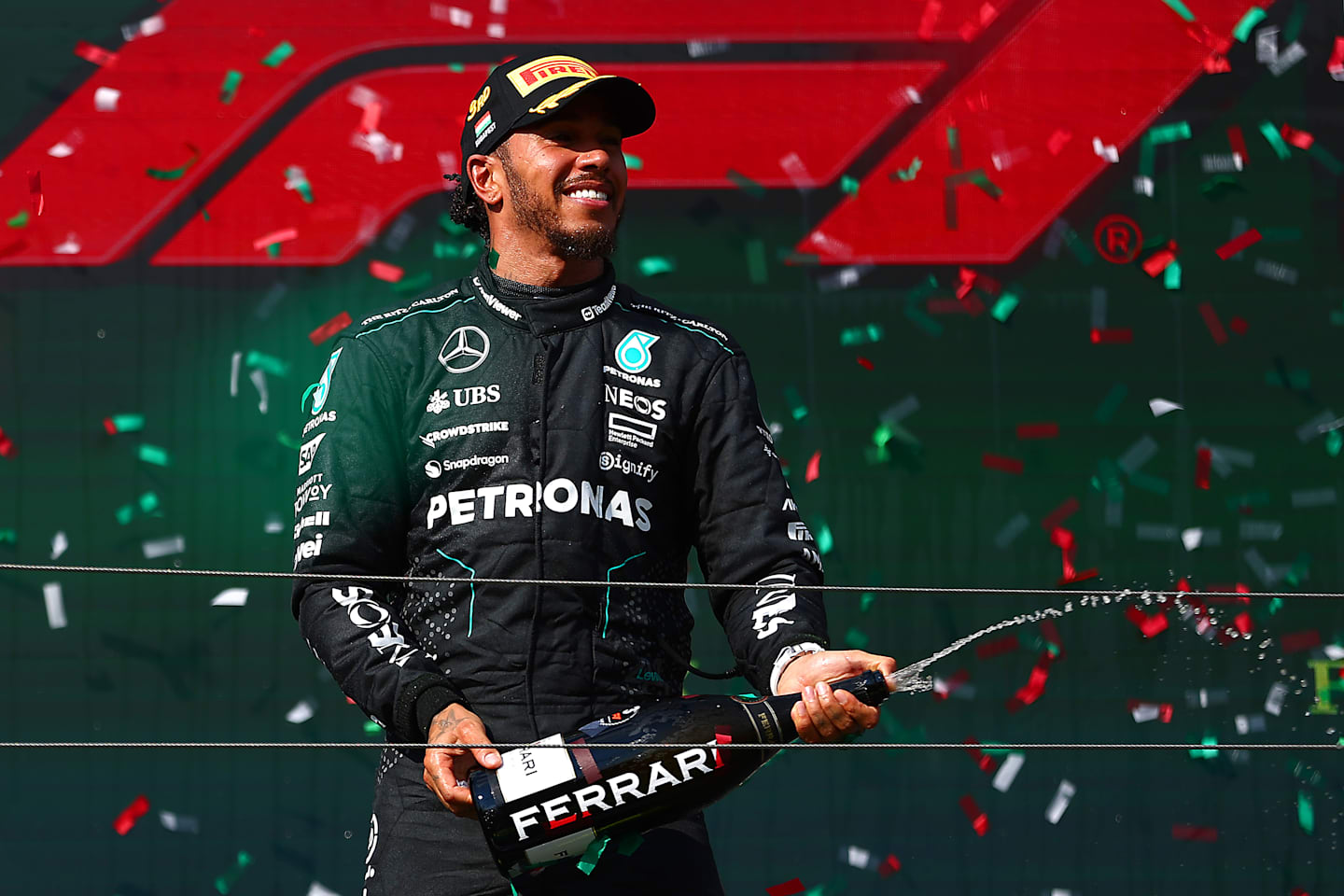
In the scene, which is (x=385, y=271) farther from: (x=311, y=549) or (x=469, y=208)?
(x=311, y=549)

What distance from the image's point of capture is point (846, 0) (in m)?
3.00

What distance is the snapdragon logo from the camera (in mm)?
1777

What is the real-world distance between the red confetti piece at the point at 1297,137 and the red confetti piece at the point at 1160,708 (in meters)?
1.17

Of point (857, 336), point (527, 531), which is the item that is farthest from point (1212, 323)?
point (527, 531)

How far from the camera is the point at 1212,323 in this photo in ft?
9.89

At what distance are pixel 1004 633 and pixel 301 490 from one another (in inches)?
64.5

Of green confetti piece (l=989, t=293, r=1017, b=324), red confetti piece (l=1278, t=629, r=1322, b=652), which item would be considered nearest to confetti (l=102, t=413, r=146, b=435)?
green confetti piece (l=989, t=293, r=1017, b=324)

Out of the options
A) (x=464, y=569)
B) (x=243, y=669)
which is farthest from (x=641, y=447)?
(x=243, y=669)

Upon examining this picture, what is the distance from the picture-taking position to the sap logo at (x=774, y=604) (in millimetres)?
1744

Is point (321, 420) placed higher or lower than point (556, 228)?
lower

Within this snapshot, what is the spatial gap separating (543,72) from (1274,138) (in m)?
1.79

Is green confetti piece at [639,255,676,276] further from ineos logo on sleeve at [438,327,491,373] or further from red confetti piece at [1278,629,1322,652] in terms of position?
red confetti piece at [1278,629,1322,652]

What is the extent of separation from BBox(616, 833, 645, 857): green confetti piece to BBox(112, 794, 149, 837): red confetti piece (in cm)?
149

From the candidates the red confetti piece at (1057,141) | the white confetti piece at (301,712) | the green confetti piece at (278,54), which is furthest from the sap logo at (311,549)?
the red confetti piece at (1057,141)
